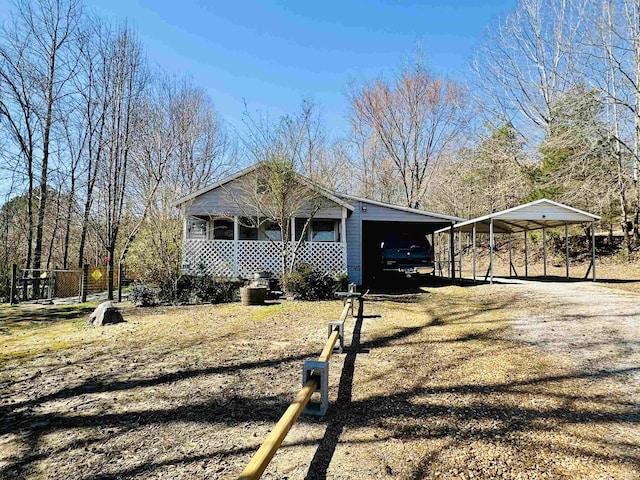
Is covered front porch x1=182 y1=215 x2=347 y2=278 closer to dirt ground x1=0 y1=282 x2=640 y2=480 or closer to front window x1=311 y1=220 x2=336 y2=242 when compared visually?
front window x1=311 y1=220 x2=336 y2=242

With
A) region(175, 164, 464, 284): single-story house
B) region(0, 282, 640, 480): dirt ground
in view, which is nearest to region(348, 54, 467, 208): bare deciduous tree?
region(175, 164, 464, 284): single-story house

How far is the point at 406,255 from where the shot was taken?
14.0 metres

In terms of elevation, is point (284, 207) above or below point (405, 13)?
below

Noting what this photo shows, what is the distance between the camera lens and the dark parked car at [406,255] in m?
13.8

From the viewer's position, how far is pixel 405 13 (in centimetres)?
1647

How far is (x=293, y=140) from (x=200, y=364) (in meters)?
8.32

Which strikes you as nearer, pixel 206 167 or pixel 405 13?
pixel 405 13

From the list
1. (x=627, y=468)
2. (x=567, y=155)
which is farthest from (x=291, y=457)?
(x=567, y=155)

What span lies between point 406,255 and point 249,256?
5.58 m

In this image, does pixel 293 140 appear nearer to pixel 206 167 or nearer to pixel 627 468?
pixel 627 468

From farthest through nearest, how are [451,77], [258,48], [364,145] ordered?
[364,145] < [451,77] < [258,48]

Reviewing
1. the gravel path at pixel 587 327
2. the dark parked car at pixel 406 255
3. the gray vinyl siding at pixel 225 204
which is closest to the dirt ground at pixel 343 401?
the gravel path at pixel 587 327

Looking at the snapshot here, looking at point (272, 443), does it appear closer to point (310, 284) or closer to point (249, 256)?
point (310, 284)

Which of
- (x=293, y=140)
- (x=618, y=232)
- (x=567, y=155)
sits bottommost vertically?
(x=618, y=232)
